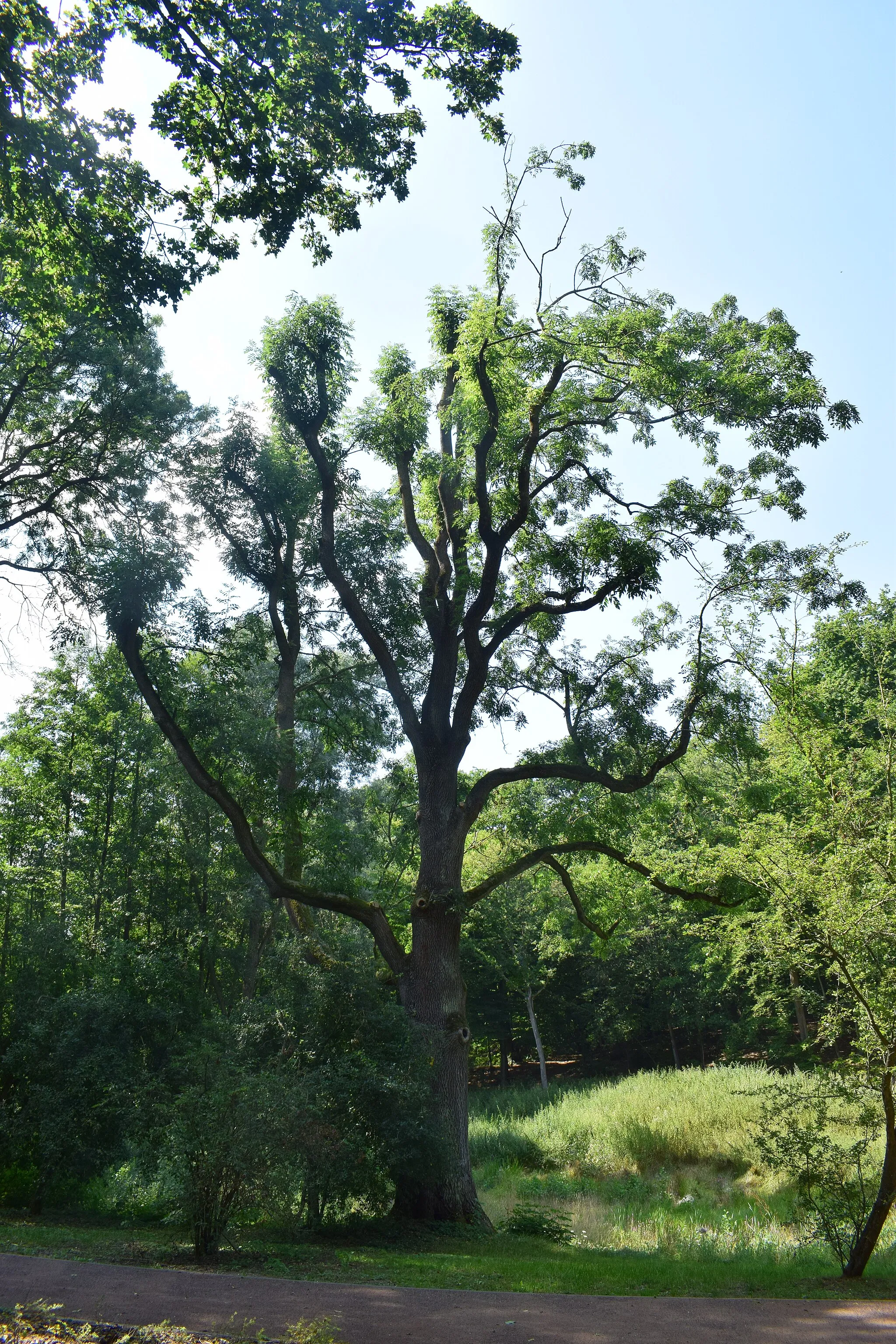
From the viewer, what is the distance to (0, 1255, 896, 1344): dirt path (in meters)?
5.55

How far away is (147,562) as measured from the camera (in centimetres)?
1289

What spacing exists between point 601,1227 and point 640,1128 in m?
5.79

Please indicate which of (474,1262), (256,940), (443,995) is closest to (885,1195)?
(474,1262)


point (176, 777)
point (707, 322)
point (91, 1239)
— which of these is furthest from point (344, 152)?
point (176, 777)

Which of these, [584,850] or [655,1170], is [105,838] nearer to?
[584,850]

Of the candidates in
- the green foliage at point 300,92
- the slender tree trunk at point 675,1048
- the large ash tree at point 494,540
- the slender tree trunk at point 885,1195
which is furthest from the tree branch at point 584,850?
the slender tree trunk at point 675,1048

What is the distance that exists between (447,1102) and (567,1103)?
12044 mm

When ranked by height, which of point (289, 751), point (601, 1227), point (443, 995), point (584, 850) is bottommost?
point (601, 1227)

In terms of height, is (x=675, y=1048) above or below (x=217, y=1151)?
below

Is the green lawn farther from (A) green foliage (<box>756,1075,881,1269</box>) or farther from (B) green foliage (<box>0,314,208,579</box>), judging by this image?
(B) green foliage (<box>0,314,208,579</box>)

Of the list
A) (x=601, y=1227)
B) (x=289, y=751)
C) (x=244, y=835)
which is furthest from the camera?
(x=289, y=751)

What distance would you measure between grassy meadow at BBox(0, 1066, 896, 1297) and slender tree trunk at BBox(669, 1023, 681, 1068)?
459 inches

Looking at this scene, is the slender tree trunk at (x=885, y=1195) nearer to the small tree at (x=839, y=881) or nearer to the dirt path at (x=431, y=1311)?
the small tree at (x=839, y=881)

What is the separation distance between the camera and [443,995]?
40.9ft
